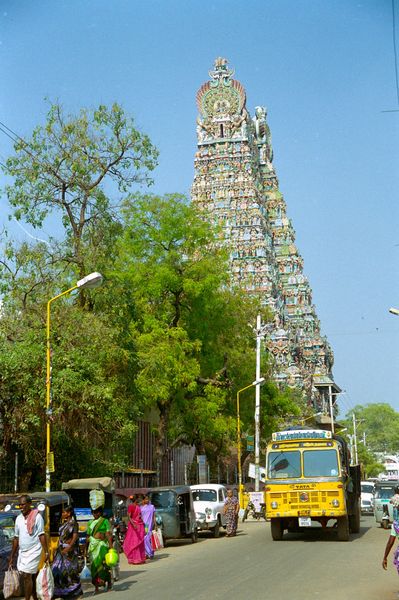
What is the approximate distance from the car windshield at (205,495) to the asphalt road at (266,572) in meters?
4.39

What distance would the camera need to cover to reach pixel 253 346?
52.5m

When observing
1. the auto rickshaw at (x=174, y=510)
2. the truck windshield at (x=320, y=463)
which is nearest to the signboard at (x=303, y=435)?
the truck windshield at (x=320, y=463)

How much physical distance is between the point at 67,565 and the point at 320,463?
1171 cm

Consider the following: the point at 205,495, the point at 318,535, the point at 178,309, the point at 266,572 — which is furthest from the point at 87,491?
the point at 178,309

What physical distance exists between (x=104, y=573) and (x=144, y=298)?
84.7ft

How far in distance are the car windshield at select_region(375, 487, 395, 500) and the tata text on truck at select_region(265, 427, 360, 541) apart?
833 centimetres

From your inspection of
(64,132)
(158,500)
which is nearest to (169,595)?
(158,500)

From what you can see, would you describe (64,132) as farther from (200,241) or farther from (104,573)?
(104,573)

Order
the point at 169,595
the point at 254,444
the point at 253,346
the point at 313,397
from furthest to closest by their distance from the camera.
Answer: the point at 313,397
the point at 253,346
the point at 254,444
the point at 169,595

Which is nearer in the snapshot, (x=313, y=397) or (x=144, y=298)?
(x=144, y=298)

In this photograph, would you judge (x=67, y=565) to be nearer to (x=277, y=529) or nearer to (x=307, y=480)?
(x=307, y=480)

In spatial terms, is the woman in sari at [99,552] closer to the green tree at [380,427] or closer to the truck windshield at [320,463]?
the truck windshield at [320,463]

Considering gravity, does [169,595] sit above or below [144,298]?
below

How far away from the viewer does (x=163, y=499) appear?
25.5 metres
